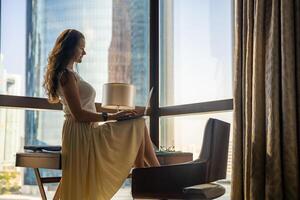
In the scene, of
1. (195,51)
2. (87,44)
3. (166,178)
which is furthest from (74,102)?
(195,51)

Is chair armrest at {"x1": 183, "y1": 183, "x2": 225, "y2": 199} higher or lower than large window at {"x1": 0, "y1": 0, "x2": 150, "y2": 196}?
lower

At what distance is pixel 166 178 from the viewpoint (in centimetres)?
237

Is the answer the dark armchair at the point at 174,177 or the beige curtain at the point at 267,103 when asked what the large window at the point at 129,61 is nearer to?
the beige curtain at the point at 267,103

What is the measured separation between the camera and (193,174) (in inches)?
93.8

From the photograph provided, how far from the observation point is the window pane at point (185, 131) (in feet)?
13.1

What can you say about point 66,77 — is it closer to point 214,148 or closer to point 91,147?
point 91,147

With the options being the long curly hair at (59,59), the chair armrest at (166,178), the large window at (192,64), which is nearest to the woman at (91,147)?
the long curly hair at (59,59)

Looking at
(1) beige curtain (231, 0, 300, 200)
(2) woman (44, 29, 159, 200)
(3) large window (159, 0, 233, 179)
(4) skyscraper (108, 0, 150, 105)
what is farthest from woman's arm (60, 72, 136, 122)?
(4) skyscraper (108, 0, 150, 105)

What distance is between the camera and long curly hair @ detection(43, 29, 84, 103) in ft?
8.83

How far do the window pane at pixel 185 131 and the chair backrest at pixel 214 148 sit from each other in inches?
42.4

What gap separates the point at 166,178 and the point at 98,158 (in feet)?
1.58

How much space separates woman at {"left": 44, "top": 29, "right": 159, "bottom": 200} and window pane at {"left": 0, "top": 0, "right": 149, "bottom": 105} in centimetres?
125

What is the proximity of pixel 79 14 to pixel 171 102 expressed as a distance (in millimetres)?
1428

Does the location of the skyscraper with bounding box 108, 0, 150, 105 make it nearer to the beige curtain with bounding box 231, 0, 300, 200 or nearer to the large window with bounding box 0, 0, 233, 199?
the large window with bounding box 0, 0, 233, 199
